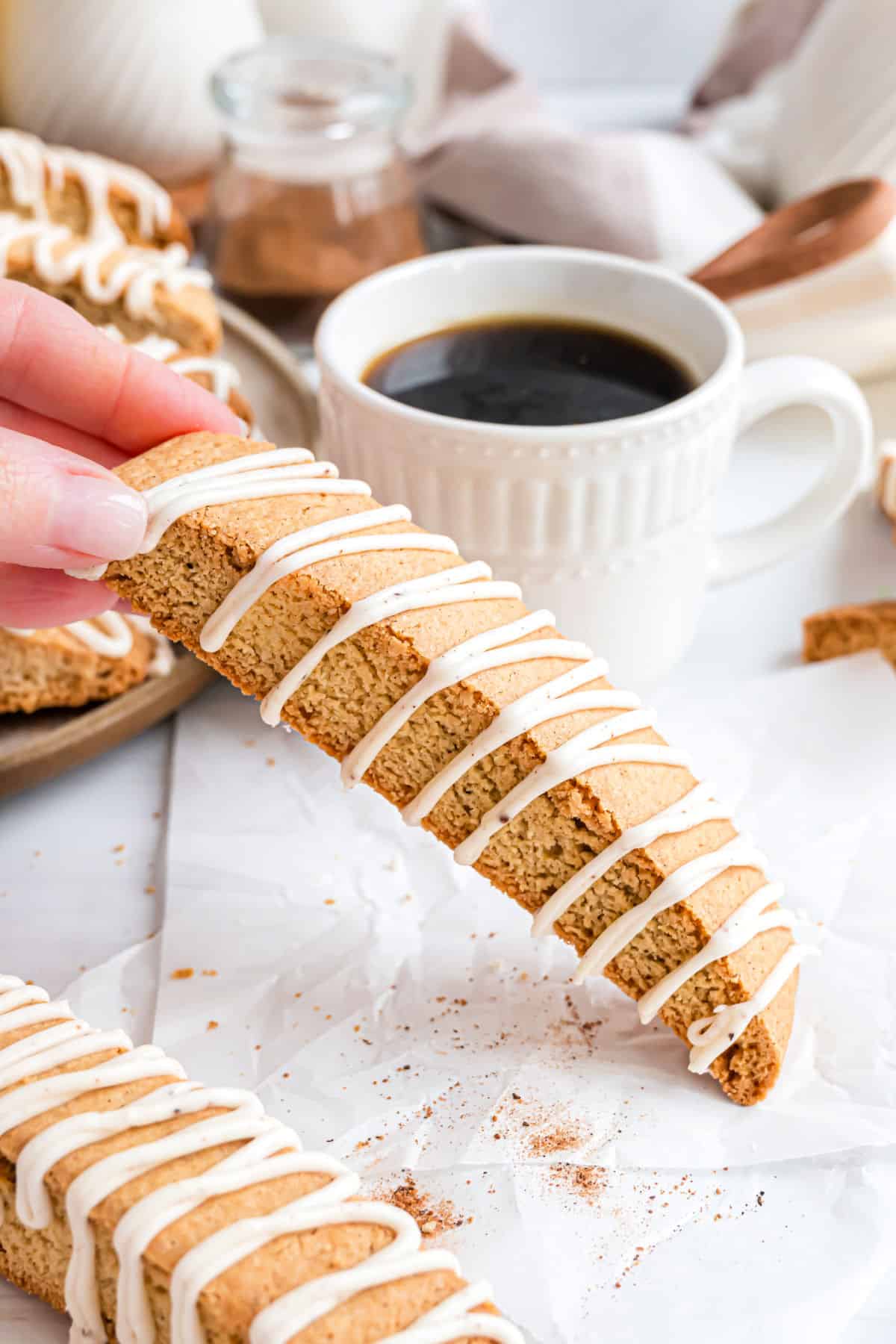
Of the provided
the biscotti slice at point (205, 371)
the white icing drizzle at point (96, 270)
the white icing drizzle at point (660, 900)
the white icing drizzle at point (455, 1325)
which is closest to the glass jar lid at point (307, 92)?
the white icing drizzle at point (96, 270)

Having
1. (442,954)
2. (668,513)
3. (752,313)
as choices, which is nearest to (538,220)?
(752,313)

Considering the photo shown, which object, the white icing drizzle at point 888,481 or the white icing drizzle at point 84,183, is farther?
the white icing drizzle at point 84,183

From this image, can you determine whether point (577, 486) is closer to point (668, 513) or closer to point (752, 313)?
point (668, 513)

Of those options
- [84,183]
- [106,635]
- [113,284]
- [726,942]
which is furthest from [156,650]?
[84,183]

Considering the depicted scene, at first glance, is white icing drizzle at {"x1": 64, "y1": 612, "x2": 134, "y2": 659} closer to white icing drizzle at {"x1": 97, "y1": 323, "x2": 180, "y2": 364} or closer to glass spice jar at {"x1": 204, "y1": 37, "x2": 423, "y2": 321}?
white icing drizzle at {"x1": 97, "y1": 323, "x2": 180, "y2": 364}

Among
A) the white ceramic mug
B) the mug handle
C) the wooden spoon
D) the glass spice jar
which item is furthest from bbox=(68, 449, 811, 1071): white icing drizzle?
the glass spice jar

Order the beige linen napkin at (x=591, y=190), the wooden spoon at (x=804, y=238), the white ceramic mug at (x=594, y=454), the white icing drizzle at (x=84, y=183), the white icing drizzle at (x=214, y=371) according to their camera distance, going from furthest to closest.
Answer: the beige linen napkin at (x=591, y=190)
the white icing drizzle at (x=84, y=183)
the wooden spoon at (x=804, y=238)
the white icing drizzle at (x=214, y=371)
the white ceramic mug at (x=594, y=454)

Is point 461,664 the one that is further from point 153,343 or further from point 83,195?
point 83,195

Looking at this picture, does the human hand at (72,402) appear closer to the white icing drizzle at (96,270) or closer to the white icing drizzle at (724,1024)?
the white icing drizzle at (96,270)
